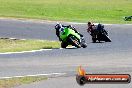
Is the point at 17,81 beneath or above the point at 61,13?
above

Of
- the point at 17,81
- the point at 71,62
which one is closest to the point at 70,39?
the point at 71,62

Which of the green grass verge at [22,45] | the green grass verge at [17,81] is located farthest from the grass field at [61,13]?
the green grass verge at [17,81]

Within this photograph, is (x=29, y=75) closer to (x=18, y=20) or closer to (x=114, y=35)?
(x=114, y=35)

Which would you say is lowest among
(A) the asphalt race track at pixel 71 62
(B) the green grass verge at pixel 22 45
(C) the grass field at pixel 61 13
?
(C) the grass field at pixel 61 13

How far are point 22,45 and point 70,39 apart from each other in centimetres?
257

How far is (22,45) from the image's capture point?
915 inches

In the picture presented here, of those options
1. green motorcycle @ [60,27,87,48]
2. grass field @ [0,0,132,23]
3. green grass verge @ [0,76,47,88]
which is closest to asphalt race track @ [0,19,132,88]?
green grass verge @ [0,76,47,88]

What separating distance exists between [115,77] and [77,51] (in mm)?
13305

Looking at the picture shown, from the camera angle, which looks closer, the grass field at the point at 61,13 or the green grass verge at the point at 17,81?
the green grass verge at the point at 17,81

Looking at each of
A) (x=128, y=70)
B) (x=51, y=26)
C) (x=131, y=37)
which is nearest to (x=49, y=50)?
(x=128, y=70)

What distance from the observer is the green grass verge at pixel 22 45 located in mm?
21547

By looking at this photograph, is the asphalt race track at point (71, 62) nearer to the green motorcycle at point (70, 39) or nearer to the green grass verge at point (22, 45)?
the green motorcycle at point (70, 39)

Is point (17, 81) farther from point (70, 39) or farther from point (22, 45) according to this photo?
point (22, 45)

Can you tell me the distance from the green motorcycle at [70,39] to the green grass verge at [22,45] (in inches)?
23.5
